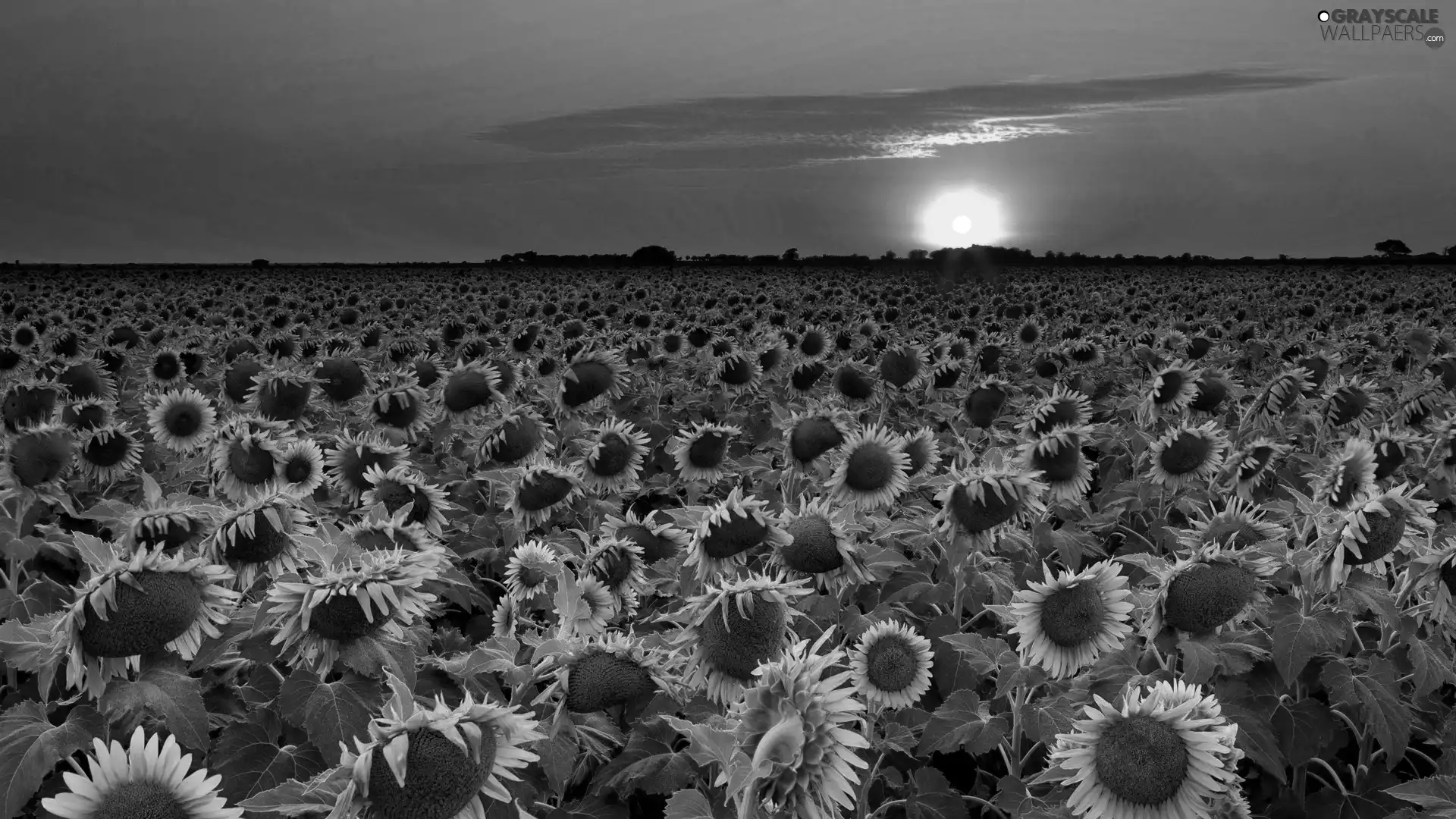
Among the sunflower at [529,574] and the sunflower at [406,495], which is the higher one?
the sunflower at [406,495]

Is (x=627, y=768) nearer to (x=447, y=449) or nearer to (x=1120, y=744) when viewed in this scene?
(x=1120, y=744)

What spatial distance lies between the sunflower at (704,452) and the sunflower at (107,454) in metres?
4.61

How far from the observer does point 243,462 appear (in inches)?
248

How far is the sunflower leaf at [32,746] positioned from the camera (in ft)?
9.15

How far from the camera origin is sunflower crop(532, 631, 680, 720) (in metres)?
3.13

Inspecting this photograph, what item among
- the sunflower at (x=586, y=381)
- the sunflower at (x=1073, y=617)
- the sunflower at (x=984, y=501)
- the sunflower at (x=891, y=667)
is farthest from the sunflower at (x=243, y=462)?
the sunflower at (x=1073, y=617)

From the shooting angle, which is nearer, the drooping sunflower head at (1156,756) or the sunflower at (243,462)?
the drooping sunflower head at (1156,756)

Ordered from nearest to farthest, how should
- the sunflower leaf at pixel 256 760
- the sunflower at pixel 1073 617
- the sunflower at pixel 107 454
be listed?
1. the sunflower leaf at pixel 256 760
2. the sunflower at pixel 1073 617
3. the sunflower at pixel 107 454

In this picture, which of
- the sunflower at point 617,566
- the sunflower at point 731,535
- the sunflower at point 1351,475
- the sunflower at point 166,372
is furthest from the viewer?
the sunflower at point 166,372

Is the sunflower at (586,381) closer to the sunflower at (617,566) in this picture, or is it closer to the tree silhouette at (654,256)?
the sunflower at (617,566)

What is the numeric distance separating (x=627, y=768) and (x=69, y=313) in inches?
913

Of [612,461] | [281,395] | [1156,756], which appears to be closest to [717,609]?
[1156,756]

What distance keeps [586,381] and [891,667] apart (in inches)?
255

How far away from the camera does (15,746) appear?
2.87 m
